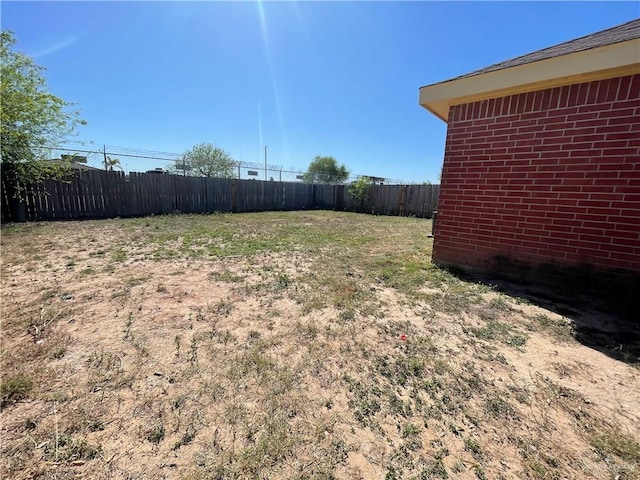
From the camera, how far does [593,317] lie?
2574 mm

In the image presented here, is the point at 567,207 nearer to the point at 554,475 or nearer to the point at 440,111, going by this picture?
the point at 440,111

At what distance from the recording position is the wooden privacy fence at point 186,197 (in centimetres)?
803

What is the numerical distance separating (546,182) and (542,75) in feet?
3.79

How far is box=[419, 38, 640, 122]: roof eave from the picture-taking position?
2.62 meters

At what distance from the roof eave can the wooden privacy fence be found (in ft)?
29.3

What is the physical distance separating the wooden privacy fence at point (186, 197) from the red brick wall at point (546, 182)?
880 cm

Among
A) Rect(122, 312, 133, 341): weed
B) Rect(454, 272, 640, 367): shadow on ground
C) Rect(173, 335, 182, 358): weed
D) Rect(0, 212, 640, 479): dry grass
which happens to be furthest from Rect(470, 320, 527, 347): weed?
Rect(122, 312, 133, 341): weed

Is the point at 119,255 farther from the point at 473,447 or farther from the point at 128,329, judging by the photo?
the point at 473,447

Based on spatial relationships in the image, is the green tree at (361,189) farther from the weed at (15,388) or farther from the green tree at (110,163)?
the weed at (15,388)

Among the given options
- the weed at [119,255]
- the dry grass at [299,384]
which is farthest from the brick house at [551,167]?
the weed at [119,255]

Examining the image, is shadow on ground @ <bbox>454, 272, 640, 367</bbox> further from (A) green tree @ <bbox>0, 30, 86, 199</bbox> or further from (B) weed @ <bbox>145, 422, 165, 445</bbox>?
(A) green tree @ <bbox>0, 30, 86, 199</bbox>

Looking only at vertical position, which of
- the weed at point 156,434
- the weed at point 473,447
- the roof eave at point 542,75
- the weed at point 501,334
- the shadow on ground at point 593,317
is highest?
the roof eave at point 542,75

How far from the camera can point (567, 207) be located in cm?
313

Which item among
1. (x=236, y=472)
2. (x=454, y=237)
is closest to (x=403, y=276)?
(x=454, y=237)
